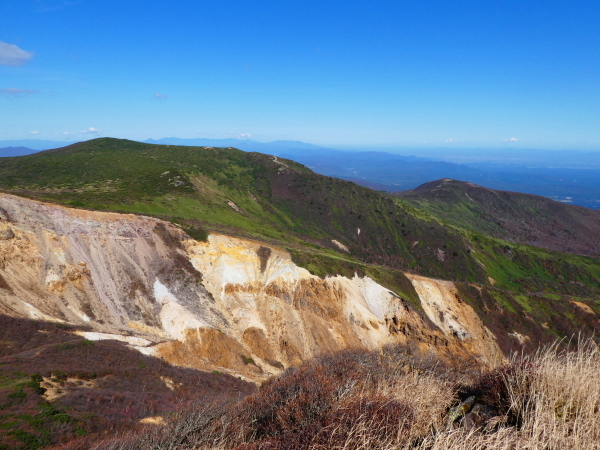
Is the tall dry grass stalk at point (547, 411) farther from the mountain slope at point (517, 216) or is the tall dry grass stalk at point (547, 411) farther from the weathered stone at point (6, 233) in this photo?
the mountain slope at point (517, 216)

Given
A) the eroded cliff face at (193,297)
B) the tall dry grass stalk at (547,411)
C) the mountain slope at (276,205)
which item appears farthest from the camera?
the mountain slope at (276,205)

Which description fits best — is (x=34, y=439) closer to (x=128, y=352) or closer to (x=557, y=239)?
(x=128, y=352)

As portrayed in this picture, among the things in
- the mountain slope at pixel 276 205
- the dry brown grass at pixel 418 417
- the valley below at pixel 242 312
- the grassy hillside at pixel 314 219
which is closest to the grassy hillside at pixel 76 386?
the valley below at pixel 242 312

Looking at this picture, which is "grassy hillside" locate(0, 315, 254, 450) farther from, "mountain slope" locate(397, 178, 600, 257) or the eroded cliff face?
"mountain slope" locate(397, 178, 600, 257)

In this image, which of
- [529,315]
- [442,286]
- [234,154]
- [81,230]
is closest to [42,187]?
[81,230]

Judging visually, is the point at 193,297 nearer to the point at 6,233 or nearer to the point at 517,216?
the point at 6,233

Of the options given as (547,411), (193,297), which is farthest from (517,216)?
(547,411)

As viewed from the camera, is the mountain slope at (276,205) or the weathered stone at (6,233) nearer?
the weathered stone at (6,233)
